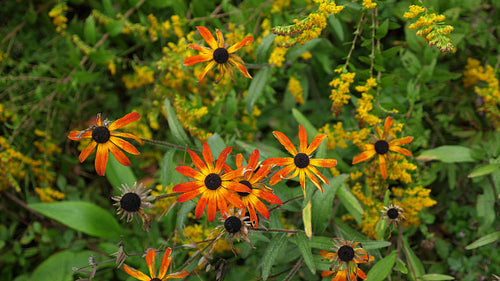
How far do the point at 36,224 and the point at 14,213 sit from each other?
0.41 metres

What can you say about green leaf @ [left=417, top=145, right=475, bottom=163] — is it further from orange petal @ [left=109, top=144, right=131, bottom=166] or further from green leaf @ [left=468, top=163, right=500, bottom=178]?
orange petal @ [left=109, top=144, right=131, bottom=166]

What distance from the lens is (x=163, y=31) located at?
260cm

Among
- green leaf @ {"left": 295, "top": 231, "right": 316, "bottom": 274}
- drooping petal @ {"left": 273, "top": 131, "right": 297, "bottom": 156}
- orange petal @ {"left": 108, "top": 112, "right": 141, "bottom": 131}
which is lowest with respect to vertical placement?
green leaf @ {"left": 295, "top": 231, "right": 316, "bottom": 274}

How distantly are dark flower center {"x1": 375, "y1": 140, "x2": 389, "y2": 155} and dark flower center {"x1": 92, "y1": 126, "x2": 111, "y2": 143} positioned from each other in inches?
51.0

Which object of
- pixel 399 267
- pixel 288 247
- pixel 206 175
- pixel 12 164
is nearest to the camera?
pixel 206 175

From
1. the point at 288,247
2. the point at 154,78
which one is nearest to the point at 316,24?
the point at 288,247

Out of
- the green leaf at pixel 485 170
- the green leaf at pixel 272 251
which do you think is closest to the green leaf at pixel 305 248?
the green leaf at pixel 272 251

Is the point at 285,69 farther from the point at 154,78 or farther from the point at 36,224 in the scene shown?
the point at 36,224

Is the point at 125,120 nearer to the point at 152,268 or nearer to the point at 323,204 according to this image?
the point at 152,268

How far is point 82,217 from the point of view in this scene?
8.21 ft

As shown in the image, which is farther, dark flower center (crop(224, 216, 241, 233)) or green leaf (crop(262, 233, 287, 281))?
green leaf (crop(262, 233, 287, 281))

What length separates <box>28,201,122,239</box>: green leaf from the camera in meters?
2.46

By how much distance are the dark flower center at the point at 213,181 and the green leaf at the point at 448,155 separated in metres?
1.32

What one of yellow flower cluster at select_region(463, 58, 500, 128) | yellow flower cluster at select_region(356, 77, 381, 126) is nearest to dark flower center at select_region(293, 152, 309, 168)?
yellow flower cluster at select_region(356, 77, 381, 126)
